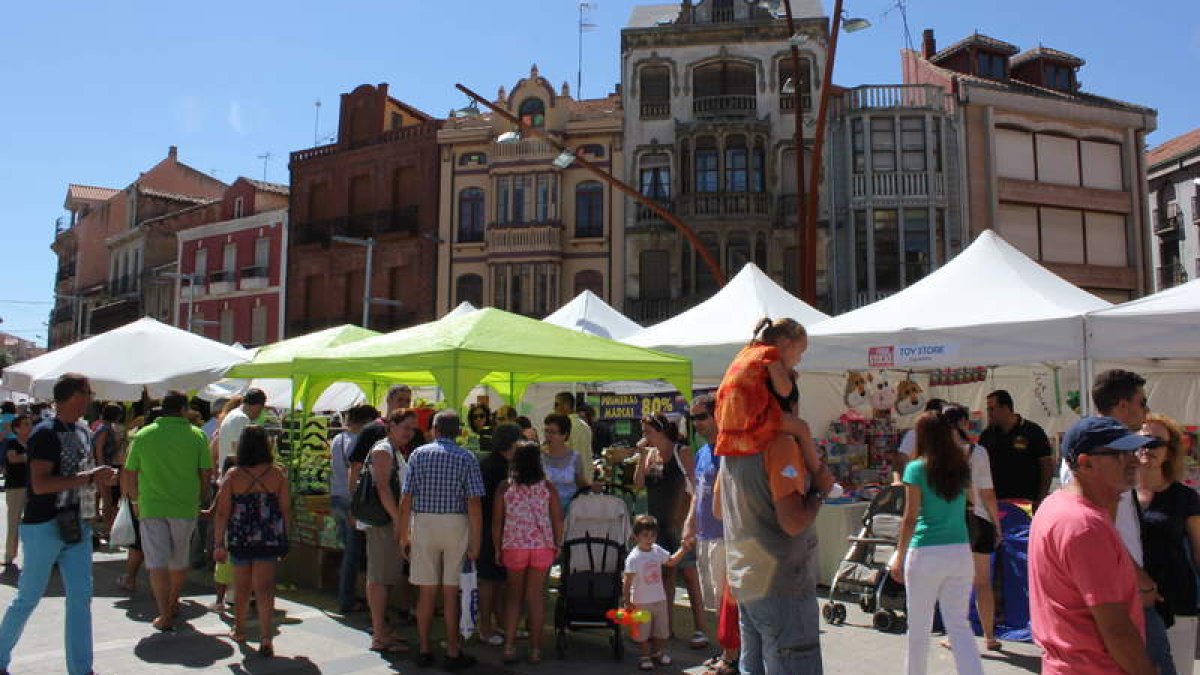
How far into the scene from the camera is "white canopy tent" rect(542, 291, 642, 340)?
16141 millimetres

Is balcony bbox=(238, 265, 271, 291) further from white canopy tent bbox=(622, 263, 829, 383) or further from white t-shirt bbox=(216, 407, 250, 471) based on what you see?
white t-shirt bbox=(216, 407, 250, 471)

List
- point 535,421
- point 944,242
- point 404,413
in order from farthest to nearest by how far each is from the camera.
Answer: point 944,242 → point 535,421 → point 404,413

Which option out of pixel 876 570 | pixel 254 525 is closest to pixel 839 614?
pixel 876 570

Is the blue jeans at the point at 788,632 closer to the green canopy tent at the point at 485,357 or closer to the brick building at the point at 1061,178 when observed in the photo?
the green canopy tent at the point at 485,357

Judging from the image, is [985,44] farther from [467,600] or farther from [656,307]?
[467,600]

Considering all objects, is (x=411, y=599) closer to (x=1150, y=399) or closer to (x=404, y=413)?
(x=404, y=413)

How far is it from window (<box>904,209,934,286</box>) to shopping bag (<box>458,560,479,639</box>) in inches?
919

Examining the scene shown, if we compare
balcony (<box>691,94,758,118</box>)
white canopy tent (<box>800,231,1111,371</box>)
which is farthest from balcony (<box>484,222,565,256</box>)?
white canopy tent (<box>800,231,1111,371</box>)

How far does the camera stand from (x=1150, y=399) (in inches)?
529

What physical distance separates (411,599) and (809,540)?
513 centimetres

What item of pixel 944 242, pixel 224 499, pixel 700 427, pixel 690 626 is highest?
pixel 944 242

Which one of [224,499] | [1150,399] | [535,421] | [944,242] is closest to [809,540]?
[224,499]

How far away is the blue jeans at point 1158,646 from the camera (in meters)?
3.33

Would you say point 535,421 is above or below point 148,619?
above
